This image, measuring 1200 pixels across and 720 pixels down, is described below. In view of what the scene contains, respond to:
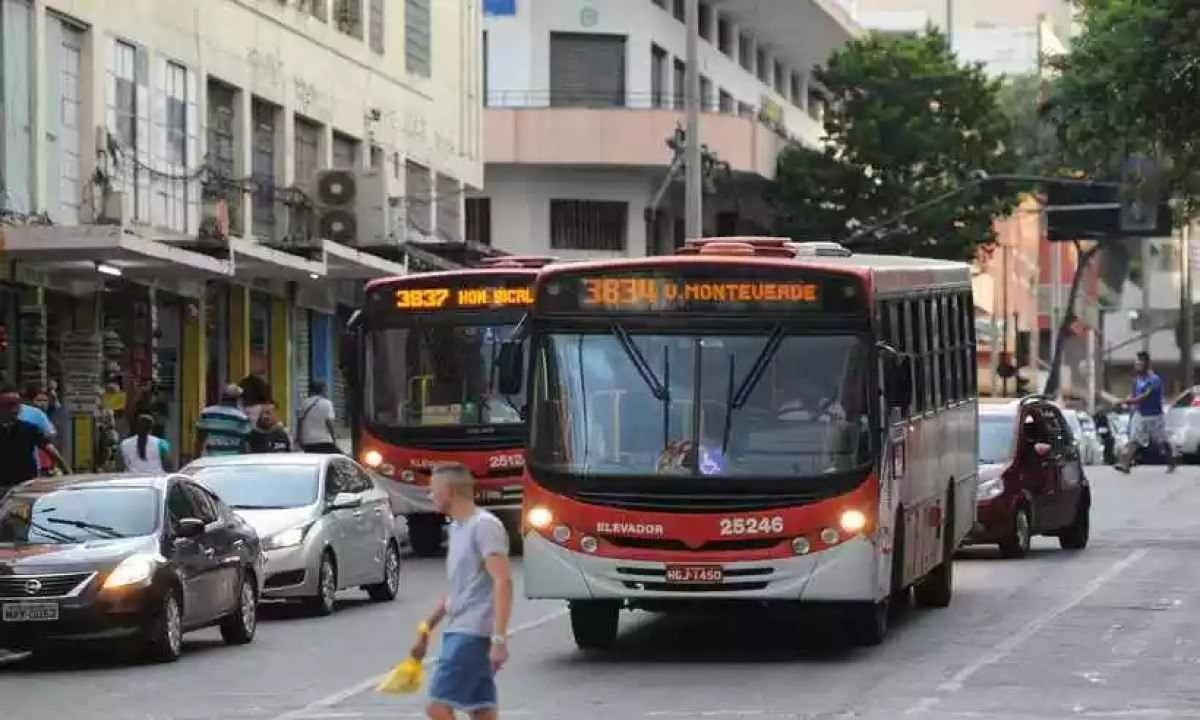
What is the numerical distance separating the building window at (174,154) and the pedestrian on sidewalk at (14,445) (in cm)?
1248

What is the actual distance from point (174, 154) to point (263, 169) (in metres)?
4.83

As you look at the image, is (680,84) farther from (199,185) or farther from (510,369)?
(510,369)

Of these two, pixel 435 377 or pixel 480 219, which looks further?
pixel 480 219

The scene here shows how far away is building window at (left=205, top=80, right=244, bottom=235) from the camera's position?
138 feet

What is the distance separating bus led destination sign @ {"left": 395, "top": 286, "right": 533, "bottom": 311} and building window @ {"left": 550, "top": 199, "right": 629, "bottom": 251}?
3635cm

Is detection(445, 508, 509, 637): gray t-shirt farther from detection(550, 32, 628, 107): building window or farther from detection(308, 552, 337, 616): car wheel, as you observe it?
detection(550, 32, 628, 107): building window

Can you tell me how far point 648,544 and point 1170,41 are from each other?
1487cm

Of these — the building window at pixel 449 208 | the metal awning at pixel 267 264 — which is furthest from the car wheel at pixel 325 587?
the building window at pixel 449 208

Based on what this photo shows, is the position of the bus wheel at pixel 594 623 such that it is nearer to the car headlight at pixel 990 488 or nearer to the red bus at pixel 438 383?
the car headlight at pixel 990 488

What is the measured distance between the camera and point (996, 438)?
30.8 meters

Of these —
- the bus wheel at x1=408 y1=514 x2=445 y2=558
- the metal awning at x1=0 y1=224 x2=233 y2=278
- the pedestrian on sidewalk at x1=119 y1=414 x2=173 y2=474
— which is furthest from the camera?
the bus wheel at x1=408 y1=514 x2=445 y2=558

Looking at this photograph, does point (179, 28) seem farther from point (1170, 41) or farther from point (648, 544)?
point (648, 544)

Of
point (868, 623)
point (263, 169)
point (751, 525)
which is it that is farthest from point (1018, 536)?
point (263, 169)

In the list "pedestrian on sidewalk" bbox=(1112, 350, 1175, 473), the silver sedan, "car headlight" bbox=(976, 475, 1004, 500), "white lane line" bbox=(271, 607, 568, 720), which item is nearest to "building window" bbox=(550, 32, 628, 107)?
"pedestrian on sidewalk" bbox=(1112, 350, 1175, 473)
